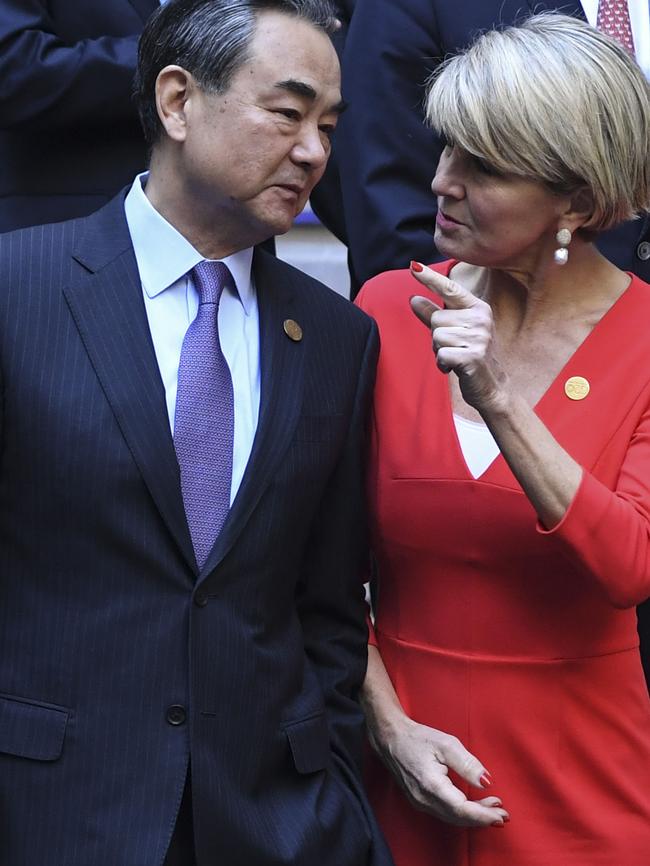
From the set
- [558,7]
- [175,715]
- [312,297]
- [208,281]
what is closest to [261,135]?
[208,281]

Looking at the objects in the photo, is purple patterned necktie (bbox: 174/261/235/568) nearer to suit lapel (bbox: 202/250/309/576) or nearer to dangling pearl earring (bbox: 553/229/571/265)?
suit lapel (bbox: 202/250/309/576)

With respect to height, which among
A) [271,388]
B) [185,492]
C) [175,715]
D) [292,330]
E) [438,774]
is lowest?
A: [438,774]

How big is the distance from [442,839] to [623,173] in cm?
122

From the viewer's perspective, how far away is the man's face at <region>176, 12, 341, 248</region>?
2639mm

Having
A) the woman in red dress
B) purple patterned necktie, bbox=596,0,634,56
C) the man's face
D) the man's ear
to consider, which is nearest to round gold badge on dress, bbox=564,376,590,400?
the woman in red dress

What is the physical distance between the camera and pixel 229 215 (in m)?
2.68

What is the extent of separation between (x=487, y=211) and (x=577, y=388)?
0.35m

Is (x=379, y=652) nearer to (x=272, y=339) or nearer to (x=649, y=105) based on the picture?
(x=272, y=339)

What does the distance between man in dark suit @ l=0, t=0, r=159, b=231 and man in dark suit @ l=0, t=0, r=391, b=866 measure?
0.73 m

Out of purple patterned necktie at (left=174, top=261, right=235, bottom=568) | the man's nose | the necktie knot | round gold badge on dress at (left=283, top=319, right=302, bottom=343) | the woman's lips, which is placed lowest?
purple patterned necktie at (left=174, top=261, right=235, bottom=568)

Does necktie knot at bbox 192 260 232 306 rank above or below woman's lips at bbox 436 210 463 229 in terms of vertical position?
below

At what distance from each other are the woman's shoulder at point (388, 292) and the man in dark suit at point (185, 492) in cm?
26

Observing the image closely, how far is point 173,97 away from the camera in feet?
8.89

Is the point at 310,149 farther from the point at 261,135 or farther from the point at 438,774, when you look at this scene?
the point at 438,774
